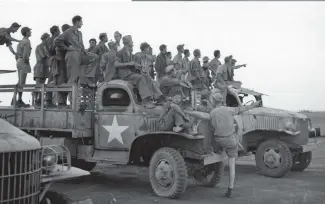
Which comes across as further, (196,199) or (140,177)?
(140,177)

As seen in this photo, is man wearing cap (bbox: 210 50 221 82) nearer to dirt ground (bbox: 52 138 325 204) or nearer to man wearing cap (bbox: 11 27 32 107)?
dirt ground (bbox: 52 138 325 204)

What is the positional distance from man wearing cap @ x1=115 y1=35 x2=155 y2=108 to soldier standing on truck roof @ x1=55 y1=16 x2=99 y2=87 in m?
0.73

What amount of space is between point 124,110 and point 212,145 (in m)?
1.70

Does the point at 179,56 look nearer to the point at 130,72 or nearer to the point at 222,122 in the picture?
the point at 130,72

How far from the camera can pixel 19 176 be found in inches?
148

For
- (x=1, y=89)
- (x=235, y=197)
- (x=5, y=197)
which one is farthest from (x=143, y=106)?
(x=5, y=197)

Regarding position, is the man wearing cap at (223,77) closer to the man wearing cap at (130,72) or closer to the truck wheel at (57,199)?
the man wearing cap at (130,72)

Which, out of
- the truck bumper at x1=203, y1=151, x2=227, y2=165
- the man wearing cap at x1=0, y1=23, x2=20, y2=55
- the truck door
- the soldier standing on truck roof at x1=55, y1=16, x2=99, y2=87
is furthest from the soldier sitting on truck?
the man wearing cap at x1=0, y1=23, x2=20, y2=55

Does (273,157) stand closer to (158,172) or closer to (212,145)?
(212,145)

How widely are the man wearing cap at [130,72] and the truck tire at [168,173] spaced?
3.50 ft

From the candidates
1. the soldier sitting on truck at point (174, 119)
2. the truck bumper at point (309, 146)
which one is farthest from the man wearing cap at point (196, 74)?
the soldier sitting on truck at point (174, 119)

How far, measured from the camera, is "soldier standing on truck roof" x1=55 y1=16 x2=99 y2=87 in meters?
7.82

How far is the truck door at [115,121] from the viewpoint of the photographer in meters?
7.09

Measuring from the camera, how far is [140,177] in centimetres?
888
